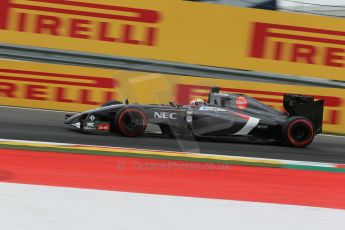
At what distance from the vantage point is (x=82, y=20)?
10188mm

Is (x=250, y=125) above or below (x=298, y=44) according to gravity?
below

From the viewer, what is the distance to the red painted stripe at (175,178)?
4.53m

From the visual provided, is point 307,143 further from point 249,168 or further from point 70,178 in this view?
point 70,178

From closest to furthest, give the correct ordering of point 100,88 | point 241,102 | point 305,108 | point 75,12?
point 241,102 → point 305,108 → point 100,88 → point 75,12

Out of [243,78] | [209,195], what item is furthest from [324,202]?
[243,78]

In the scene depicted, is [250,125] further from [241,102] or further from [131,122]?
[131,122]

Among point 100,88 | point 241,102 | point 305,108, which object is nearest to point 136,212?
point 241,102

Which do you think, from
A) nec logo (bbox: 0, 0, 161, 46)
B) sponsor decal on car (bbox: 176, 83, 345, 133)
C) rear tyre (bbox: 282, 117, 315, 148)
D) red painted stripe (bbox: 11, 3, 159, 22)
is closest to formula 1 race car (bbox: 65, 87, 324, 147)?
rear tyre (bbox: 282, 117, 315, 148)

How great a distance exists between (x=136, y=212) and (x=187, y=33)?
722 cm

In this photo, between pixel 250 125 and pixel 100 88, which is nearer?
pixel 250 125

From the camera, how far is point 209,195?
4469 millimetres

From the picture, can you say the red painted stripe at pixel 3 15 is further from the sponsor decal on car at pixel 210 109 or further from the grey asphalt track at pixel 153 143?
the sponsor decal on car at pixel 210 109

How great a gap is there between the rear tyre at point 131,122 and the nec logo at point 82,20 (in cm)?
318

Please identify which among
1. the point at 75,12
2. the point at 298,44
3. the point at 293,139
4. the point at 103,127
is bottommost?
the point at 103,127
